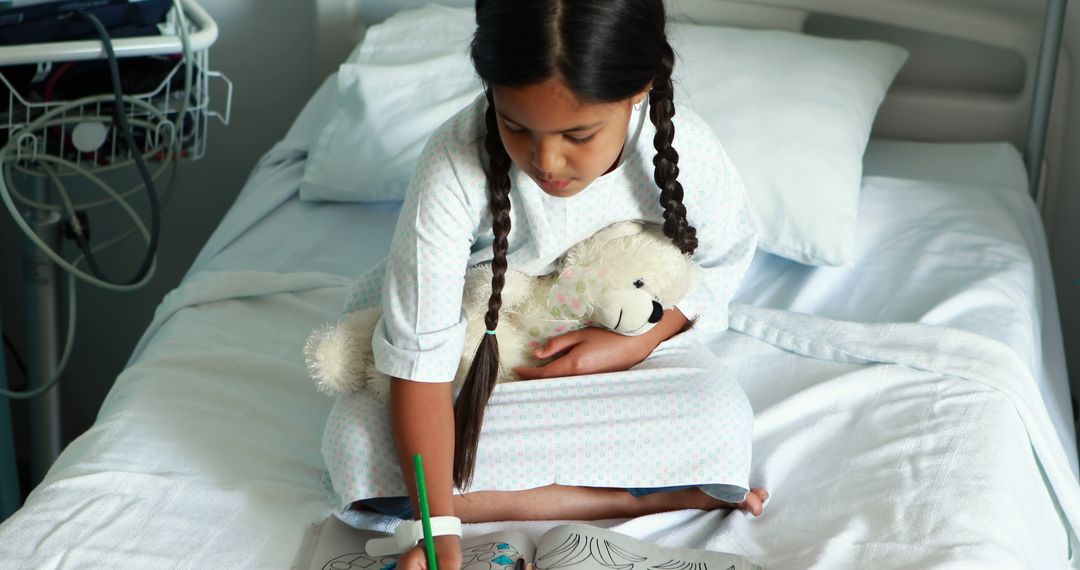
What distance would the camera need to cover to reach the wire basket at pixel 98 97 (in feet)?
4.37

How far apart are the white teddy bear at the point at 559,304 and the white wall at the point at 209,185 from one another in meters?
0.98

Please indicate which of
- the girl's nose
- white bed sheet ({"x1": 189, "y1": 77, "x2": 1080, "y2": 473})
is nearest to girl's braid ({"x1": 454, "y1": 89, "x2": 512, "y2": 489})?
the girl's nose

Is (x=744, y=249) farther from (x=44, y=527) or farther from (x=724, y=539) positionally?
(x=44, y=527)

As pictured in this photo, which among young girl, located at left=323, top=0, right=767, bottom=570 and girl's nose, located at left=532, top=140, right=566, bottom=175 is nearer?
girl's nose, located at left=532, top=140, right=566, bottom=175

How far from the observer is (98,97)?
4.50 ft

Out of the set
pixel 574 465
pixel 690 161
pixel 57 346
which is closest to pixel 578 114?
pixel 690 161

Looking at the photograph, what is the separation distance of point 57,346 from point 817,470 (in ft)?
3.79

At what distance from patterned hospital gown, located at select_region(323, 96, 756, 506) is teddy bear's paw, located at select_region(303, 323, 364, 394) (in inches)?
0.7

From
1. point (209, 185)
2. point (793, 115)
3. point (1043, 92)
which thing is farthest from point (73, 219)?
point (1043, 92)

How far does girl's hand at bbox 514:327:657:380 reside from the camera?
102 cm

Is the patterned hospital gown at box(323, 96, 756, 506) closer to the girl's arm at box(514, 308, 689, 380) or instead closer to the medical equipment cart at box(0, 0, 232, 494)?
the girl's arm at box(514, 308, 689, 380)

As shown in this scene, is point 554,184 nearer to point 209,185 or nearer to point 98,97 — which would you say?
point 98,97

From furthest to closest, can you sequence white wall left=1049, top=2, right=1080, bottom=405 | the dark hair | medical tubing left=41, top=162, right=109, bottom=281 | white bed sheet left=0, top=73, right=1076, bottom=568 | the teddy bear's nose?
white wall left=1049, top=2, right=1080, bottom=405 < medical tubing left=41, top=162, right=109, bottom=281 < the teddy bear's nose < white bed sheet left=0, top=73, right=1076, bottom=568 < the dark hair

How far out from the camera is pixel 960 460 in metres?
0.98
